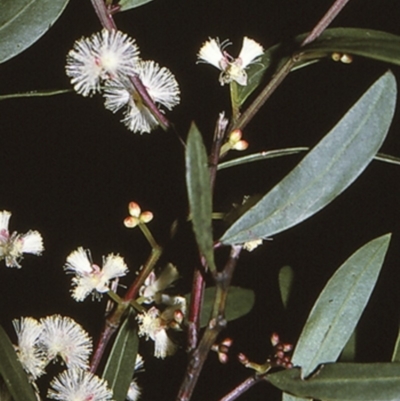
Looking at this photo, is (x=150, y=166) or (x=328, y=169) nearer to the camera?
(x=328, y=169)

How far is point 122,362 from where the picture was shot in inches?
50.2

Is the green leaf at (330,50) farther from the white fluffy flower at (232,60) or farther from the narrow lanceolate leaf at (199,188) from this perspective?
the narrow lanceolate leaf at (199,188)

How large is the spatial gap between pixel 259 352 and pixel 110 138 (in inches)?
37.4

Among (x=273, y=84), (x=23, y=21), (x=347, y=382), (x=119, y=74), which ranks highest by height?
(x=23, y=21)

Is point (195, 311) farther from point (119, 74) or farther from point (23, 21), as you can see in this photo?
point (23, 21)

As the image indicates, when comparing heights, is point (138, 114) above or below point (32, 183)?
below

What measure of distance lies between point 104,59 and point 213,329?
360 millimetres

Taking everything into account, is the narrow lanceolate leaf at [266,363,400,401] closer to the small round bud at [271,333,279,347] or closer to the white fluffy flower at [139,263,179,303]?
the small round bud at [271,333,279,347]

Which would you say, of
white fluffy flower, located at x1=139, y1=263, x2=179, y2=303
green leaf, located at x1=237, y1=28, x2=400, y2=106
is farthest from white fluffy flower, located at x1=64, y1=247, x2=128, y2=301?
green leaf, located at x1=237, y1=28, x2=400, y2=106

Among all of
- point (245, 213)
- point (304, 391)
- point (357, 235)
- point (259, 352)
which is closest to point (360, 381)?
point (304, 391)

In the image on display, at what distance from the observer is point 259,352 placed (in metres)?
1.67

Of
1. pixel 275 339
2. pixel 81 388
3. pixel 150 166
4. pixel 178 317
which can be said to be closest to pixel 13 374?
pixel 81 388

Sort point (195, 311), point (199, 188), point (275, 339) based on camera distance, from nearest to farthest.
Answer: point (199, 188) → point (195, 311) → point (275, 339)

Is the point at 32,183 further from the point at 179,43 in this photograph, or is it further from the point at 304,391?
the point at 304,391
